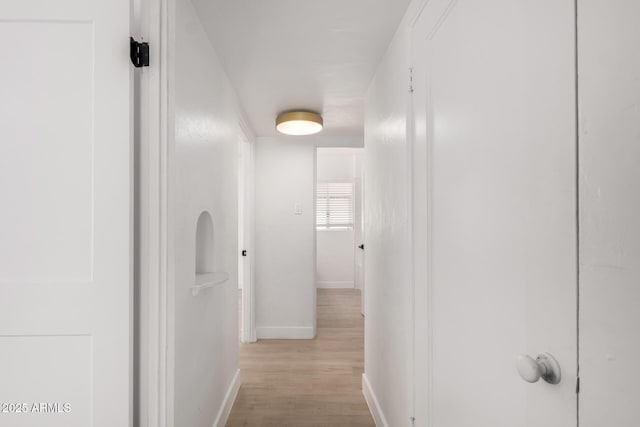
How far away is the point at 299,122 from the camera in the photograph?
2.94m

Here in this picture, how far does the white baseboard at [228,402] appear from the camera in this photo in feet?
6.74

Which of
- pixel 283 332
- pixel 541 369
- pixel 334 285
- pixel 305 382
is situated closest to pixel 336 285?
pixel 334 285

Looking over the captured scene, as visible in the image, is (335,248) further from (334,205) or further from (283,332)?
(283,332)

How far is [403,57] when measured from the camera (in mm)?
1605

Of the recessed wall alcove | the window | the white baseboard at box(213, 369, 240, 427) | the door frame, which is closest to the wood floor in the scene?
the white baseboard at box(213, 369, 240, 427)

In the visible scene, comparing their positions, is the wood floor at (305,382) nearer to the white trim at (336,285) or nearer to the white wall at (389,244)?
the white wall at (389,244)

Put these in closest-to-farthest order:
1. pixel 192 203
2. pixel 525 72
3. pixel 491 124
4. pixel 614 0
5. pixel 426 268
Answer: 1. pixel 614 0
2. pixel 525 72
3. pixel 491 124
4. pixel 426 268
5. pixel 192 203

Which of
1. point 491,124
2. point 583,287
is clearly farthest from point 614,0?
point 583,287

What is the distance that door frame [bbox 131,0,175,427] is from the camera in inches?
46.4
